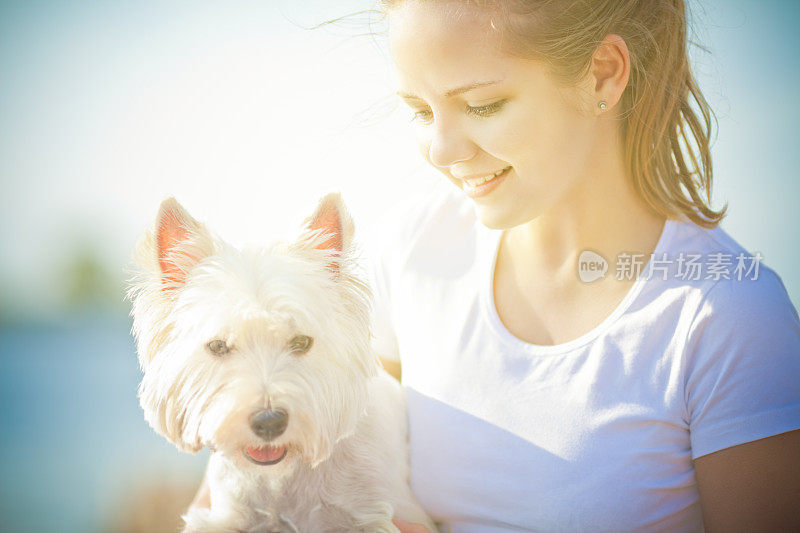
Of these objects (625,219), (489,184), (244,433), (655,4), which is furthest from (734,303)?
(244,433)

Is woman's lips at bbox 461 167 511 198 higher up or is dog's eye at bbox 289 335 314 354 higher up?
woman's lips at bbox 461 167 511 198

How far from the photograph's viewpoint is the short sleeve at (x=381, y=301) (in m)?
1.89

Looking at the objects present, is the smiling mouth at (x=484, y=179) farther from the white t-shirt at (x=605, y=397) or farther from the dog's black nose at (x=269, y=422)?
the dog's black nose at (x=269, y=422)

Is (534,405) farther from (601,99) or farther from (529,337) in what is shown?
(601,99)

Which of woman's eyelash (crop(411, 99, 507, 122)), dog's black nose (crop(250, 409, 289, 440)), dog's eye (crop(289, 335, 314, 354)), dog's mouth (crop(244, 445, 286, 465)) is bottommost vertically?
dog's mouth (crop(244, 445, 286, 465))

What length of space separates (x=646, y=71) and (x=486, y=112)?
47 centimetres

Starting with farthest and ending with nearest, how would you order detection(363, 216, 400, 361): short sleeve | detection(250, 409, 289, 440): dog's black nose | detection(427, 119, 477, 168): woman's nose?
detection(363, 216, 400, 361): short sleeve
detection(427, 119, 477, 168): woman's nose
detection(250, 409, 289, 440): dog's black nose

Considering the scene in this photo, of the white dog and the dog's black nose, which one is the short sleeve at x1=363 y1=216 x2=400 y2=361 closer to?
the white dog

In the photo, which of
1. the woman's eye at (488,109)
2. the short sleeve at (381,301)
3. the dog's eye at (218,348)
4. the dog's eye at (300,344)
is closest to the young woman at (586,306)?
the woman's eye at (488,109)

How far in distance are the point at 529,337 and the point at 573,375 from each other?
0.53 ft

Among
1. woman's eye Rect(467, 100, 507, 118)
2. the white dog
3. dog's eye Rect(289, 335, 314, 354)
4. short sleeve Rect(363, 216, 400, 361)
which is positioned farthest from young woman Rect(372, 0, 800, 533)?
dog's eye Rect(289, 335, 314, 354)

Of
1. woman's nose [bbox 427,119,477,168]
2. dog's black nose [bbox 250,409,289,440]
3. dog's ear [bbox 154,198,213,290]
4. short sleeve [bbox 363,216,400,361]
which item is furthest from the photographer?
short sleeve [bbox 363,216,400,361]

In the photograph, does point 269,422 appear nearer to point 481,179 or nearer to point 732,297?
point 481,179

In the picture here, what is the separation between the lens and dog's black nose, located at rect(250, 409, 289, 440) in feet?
3.71
